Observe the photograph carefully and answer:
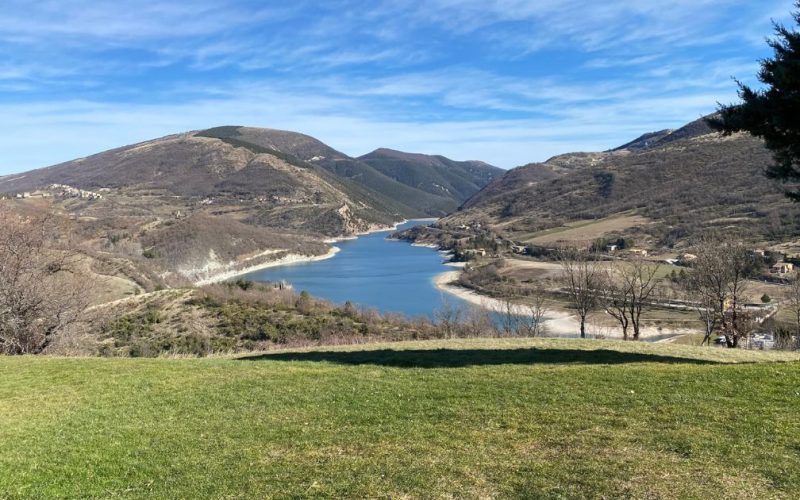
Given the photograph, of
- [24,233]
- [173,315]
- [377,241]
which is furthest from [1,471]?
[377,241]

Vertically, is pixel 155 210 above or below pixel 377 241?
above

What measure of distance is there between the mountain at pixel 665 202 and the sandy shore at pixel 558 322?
119 feet

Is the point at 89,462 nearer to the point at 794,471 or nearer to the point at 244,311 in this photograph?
the point at 794,471

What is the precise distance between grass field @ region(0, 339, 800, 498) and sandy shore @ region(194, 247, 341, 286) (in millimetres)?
94706

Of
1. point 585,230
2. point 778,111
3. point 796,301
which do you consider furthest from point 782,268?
point 778,111

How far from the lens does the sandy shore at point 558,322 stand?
5456 centimetres

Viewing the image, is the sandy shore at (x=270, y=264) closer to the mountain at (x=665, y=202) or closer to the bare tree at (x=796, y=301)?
the mountain at (x=665, y=202)

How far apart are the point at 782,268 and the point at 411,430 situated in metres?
75.2

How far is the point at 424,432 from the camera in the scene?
848 cm

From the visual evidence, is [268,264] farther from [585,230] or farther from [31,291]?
[31,291]

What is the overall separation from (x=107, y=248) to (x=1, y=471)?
329 ft

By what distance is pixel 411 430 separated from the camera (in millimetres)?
8602

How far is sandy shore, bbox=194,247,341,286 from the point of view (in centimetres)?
10812

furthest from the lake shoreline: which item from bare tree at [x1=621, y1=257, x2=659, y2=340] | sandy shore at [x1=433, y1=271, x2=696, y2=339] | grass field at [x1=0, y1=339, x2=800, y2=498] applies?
grass field at [x1=0, y1=339, x2=800, y2=498]
